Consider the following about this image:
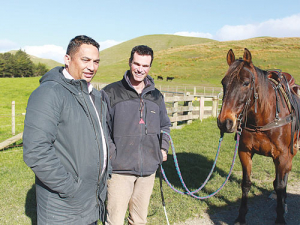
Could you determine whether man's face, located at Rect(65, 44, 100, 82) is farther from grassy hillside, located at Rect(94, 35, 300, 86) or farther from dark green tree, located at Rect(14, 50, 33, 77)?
dark green tree, located at Rect(14, 50, 33, 77)

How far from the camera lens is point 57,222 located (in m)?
1.70

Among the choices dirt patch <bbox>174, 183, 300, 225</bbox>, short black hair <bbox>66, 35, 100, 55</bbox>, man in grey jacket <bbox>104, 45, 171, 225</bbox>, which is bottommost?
dirt patch <bbox>174, 183, 300, 225</bbox>

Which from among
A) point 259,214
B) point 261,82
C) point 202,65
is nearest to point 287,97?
point 261,82

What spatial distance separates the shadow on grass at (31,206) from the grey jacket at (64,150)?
6.84 ft

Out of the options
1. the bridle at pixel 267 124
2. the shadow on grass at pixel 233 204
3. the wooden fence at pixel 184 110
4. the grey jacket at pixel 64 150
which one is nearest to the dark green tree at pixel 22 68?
the wooden fence at pixel 184 110

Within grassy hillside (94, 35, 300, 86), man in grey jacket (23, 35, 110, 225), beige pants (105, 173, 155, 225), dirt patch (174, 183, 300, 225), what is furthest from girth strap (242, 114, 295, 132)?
grassy hillside (94, 35, 300, 86)

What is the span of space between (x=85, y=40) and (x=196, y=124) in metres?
9.13

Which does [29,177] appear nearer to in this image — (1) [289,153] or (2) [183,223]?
(2) [183,223]

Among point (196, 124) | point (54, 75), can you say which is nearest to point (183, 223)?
point (54, 75)

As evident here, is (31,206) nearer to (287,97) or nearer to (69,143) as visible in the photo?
(69,143)

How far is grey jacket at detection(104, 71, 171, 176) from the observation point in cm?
243

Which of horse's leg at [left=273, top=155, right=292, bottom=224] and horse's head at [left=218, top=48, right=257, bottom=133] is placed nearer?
horse's head at [left=218, top=48, right=257, bottom=133]

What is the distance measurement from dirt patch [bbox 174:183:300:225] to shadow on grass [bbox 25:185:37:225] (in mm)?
2132

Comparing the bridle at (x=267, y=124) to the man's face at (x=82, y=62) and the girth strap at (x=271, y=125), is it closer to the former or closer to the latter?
the girth strap at (x=271, y=125)
